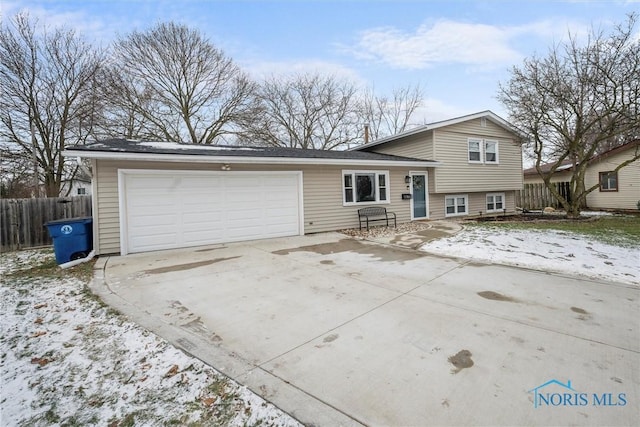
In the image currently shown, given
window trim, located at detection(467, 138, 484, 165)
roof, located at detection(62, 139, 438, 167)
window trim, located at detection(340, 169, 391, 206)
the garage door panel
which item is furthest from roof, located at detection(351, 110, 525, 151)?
the garage door panel

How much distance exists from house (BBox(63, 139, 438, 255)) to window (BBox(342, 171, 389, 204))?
4 cm

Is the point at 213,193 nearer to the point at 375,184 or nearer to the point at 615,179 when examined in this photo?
the point at 375,184

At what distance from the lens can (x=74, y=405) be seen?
2139 mm

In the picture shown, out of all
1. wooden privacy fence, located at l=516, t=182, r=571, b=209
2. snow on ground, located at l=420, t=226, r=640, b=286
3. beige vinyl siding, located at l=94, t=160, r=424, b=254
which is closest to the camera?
snow on ground, located at l=420, t=226, r=640, b=286

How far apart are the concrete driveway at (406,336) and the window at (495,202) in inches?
423

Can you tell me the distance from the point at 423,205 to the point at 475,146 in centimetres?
397

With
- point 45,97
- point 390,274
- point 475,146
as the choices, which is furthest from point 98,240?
point 475,146

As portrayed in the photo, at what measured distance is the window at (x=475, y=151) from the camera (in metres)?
13.4

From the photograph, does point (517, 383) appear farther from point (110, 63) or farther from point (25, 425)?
point (110, 63)

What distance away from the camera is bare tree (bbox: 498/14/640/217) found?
10.4 meters

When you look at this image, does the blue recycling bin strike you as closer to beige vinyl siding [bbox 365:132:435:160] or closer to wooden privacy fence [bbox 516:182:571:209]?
beige vinyl siding [bbox 365:132:435:160]

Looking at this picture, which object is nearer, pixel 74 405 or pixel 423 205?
pixel 74 405

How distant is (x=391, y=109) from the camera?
26594mm

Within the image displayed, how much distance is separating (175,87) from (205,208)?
13.0m
